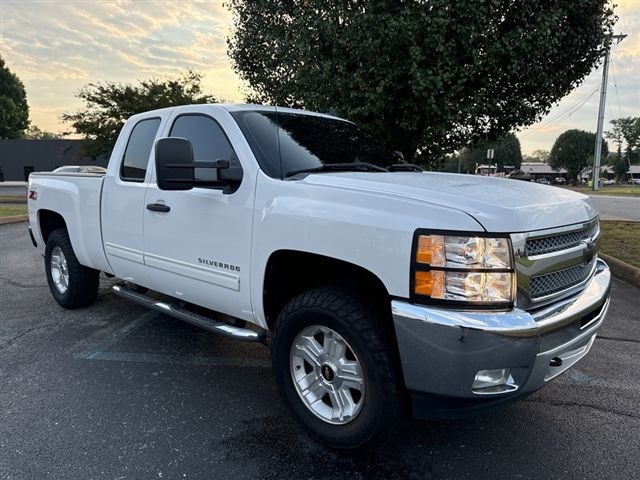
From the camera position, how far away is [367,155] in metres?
3.81

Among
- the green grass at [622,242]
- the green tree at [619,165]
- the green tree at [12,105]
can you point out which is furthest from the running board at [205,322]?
the green tree at [619,165]

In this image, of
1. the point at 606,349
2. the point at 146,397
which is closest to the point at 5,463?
the point at 146,397

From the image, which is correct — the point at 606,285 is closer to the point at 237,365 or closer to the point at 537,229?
the point at 537,229

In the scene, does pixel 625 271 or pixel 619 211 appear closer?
pixel 625 271

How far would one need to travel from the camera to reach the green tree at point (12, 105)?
49125 millimetres

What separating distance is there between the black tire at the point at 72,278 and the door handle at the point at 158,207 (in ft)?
5.76

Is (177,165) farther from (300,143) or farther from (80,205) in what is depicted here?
(80,205)

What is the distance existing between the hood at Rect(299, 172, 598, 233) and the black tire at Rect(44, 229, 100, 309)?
3.22m

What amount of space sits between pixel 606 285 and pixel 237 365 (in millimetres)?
2669

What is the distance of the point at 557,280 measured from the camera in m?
2.51

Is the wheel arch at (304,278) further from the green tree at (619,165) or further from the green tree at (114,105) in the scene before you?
the green tree at (619,165)

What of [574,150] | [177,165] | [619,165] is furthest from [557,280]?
[619,165]

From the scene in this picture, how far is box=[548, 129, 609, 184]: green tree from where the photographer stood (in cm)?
7675

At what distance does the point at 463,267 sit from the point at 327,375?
1018mm
